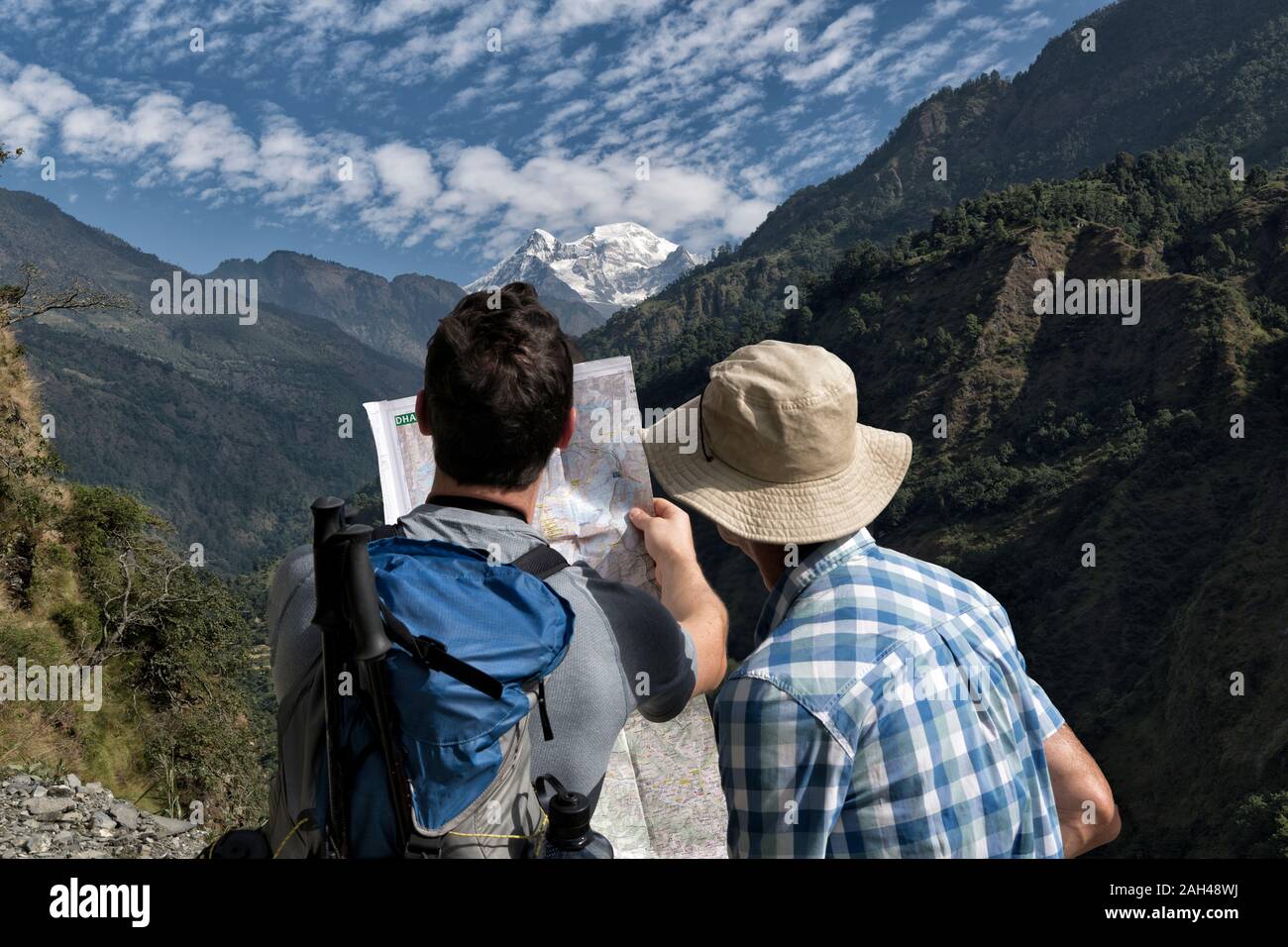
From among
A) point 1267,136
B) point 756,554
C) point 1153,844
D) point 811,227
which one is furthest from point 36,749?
point 811,227

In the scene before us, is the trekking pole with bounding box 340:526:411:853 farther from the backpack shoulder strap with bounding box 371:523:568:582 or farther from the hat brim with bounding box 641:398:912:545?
the hat brim with bounding box 641:398:912:545

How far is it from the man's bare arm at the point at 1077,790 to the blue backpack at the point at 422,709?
3.96 ft

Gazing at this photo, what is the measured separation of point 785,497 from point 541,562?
0.59 m

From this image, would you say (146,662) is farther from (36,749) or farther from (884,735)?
(884,735)

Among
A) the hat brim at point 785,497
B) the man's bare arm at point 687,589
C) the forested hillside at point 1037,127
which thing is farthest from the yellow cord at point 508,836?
the forested hillside at point 1037,127

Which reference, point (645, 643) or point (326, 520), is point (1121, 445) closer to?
point (645, 643)

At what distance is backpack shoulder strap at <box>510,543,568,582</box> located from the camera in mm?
1862

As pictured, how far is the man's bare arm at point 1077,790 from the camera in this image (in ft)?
6.84

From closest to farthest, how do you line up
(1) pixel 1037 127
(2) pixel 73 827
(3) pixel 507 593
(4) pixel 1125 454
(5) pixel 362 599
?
(5) pixel 362 599 → (3) pixel 507 593 → (2) pixel 73 827 → (4) pixel 1125 454 → (1) pixel 1037 127

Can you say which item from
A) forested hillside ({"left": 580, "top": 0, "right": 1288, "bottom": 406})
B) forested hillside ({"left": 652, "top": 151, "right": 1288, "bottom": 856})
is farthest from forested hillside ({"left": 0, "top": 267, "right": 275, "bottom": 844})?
forested hillside ({"left": 580, "top": 0, "right": 1288, "bottom": 406})

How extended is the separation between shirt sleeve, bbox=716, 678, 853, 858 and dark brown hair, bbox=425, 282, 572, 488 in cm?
68

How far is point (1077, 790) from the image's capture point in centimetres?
210

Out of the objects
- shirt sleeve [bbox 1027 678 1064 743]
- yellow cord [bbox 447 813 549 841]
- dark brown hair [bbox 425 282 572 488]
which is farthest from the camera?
shirt sleeve [bbox 1027 678 1064 743]

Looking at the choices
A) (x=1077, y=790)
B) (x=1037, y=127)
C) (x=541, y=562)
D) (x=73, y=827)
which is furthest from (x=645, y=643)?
(x=1037, y=127)
